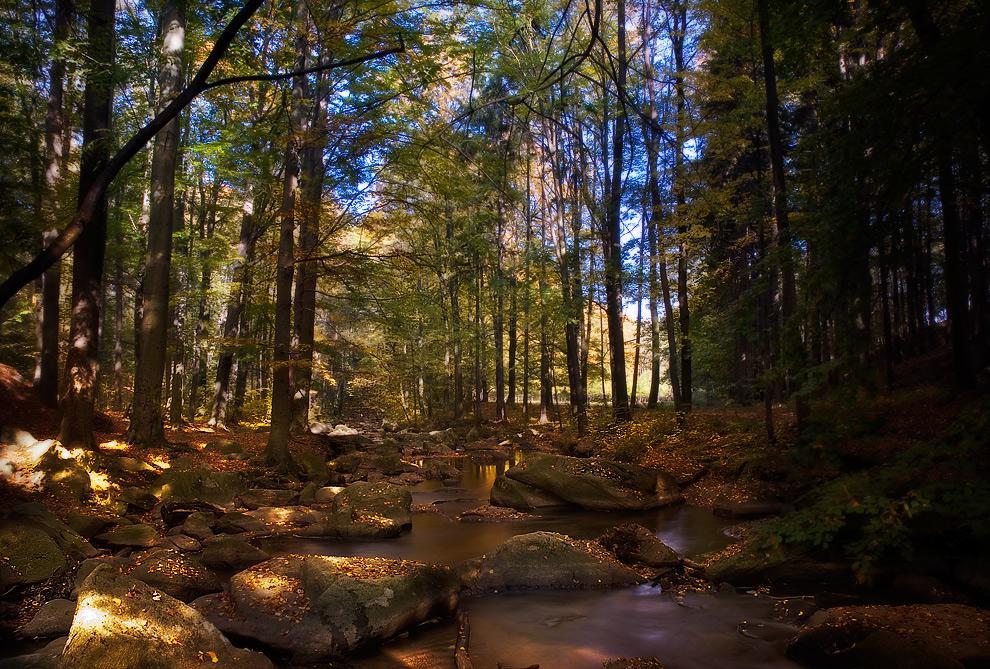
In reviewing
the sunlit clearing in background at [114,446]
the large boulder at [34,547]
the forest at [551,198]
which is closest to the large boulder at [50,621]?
the large boulder at [34,547]

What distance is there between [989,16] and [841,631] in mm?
5188

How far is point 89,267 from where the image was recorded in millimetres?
9875

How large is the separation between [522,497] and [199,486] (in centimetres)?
619

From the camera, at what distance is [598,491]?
36.0 ft

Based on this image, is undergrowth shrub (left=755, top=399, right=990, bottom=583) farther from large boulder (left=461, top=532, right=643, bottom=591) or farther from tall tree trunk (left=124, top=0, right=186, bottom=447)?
tall tree trunk (left=124, top=0, right=186, bottom=447)

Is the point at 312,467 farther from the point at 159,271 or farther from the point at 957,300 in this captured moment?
the point at 957,300

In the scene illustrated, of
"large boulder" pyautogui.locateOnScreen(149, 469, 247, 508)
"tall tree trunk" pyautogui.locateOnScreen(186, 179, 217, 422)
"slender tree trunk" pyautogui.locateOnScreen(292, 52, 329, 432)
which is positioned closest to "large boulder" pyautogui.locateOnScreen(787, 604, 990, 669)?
"large boulder" pyautogui.locateOnScreen(149, 469, 247, 508)

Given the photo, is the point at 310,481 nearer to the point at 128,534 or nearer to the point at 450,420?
the point at 128,534

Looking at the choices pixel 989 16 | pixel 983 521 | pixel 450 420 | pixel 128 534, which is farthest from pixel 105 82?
pixel 450 420

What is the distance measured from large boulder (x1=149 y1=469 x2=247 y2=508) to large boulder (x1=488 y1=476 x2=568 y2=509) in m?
5.12

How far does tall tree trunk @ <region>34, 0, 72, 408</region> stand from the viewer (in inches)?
469

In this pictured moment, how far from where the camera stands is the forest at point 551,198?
512 cm

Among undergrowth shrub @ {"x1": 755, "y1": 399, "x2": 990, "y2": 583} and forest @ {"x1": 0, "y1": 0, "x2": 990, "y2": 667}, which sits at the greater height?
forest @ {"x1": 0, "y1": 0, "x2": 990, "y2": 667}

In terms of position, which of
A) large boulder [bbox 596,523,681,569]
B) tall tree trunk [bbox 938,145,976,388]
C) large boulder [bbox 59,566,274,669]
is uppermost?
tall tree trunk [bbox 938,145,976,388]
